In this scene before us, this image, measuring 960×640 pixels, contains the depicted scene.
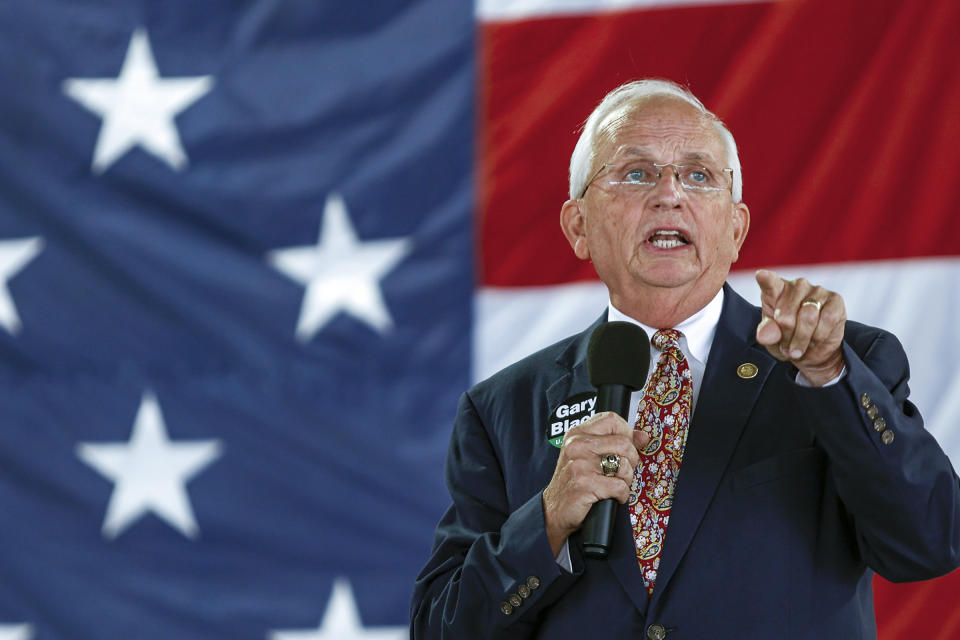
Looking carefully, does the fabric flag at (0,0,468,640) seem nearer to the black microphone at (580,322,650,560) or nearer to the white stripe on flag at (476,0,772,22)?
the white stripe on flag at (476,0,772,22)

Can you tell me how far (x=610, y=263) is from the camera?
2.03m

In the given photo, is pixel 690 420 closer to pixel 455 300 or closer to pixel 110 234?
pixel 455 300

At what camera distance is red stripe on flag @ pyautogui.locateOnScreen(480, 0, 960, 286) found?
10.7 feet

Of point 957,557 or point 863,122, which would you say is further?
point 863,122

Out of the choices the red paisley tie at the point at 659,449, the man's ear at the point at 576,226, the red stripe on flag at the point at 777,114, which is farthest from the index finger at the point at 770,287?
the red stripe on flag at the point at 777,114

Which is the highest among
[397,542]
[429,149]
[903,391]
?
[429,149]

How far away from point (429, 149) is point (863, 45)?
4.22ft

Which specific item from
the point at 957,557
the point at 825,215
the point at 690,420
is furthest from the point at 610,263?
the point at 825,215

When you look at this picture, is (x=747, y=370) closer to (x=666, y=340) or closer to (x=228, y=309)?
(x=666, y=340)

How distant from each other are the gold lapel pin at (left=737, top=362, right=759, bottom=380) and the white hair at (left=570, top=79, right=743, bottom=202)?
32 cm

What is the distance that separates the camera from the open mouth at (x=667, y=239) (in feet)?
6.31

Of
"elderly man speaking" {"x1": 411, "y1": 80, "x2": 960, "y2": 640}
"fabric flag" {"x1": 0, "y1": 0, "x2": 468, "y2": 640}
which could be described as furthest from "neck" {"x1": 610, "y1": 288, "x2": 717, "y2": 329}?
"fabric flag" {"x1": 0, "y1": 0, "x2": 468, "y2": 640}

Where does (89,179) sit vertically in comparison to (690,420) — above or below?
above

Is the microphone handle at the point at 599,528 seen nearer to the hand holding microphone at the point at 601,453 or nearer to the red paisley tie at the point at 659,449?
the hand holding microphone at the point at 601,453
